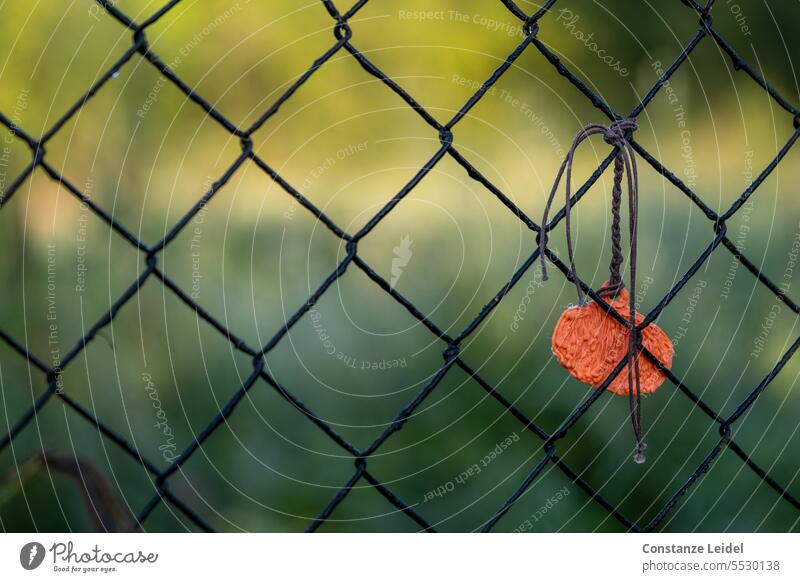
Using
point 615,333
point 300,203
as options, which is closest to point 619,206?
point 615,333

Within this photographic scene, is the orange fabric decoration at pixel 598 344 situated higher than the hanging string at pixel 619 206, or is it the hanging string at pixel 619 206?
the hanging string at pixel 619 206

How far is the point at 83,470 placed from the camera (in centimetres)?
59

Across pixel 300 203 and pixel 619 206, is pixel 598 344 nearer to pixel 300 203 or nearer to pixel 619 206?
pixel 619 206

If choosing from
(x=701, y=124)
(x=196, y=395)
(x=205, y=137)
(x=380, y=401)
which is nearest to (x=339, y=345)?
(x=380, y=401)

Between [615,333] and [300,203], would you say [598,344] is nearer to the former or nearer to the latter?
[615,333]

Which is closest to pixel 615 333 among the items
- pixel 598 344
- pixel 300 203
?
pixel 598 344

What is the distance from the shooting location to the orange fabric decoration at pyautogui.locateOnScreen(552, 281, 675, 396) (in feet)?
1.74

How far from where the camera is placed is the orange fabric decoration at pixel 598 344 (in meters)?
0.53

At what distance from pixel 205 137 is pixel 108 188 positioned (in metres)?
0.20

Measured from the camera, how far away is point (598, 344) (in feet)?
1.77

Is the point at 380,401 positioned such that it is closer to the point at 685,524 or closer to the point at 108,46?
the point at 685,524

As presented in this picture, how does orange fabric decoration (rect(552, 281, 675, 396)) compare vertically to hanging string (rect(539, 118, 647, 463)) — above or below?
below

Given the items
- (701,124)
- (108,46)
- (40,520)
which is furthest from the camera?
(701,124)
